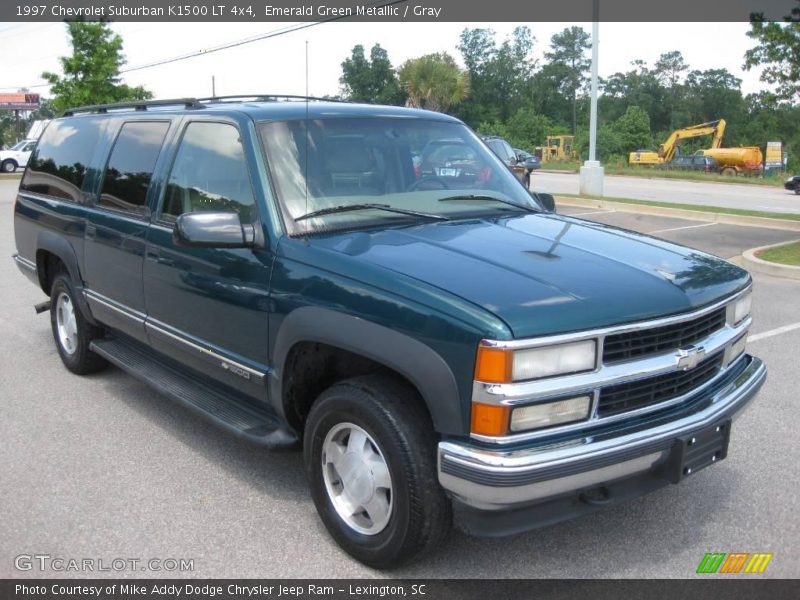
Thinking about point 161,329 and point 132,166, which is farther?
point 132,166

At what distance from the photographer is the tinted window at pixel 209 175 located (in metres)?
3.90

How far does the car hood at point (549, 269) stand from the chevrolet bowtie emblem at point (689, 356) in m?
0.18

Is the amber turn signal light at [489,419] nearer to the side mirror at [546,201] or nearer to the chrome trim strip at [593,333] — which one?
the chrome trim strip at [593,333]

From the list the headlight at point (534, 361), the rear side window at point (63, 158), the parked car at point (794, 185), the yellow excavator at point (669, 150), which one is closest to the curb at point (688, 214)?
the rear side window at point (63, 158)

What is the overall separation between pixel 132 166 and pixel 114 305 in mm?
905

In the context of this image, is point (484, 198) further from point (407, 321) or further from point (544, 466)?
point (544, 466)

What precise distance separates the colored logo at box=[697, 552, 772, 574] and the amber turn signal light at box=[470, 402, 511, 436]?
1.29 meters

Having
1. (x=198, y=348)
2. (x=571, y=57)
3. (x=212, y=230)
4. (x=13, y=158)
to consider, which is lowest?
(x=198, y=348)

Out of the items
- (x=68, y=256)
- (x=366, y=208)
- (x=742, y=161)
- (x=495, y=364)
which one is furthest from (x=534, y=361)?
(x=742, y=161)

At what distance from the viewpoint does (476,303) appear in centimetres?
281

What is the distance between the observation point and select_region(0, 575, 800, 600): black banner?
312cm

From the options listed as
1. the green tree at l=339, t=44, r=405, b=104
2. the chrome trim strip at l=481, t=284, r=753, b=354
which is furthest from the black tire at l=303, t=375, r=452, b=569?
the green tree at l=339, t=44, r=405, b=104

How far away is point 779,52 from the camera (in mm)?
10953

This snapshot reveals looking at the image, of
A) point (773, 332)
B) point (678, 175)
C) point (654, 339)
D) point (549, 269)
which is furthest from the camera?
point (678, 175)
